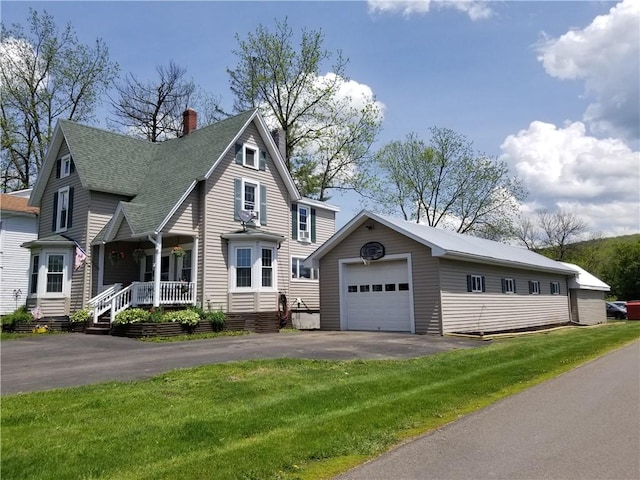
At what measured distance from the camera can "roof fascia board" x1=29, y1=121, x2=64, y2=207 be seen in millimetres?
24562

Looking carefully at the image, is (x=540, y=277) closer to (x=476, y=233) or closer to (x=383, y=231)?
(x=383, y=231)

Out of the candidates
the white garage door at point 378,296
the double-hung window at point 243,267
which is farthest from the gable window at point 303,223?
the white garage door at point 378,296

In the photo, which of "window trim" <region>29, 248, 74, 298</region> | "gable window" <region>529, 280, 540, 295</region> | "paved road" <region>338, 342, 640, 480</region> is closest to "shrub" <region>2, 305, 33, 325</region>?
"window trim" <region>29, 248, 74, 298</region>

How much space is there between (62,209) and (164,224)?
287 inches

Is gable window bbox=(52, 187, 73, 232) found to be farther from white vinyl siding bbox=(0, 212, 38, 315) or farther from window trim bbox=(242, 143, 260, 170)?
window trim bbox=(242, 143, 260, 170)

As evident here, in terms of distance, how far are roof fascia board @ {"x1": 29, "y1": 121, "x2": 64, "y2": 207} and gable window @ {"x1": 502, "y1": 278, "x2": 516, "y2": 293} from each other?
863 inches

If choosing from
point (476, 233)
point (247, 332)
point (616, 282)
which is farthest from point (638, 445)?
point (616, 282)

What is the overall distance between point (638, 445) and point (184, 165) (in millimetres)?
21492

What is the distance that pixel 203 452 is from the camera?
509cm

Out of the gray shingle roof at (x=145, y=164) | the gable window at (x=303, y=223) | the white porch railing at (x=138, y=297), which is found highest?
the gray shingle roof at (x=145, y=164)

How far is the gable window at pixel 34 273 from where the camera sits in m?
22.3

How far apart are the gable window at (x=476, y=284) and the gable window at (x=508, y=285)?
2493mm

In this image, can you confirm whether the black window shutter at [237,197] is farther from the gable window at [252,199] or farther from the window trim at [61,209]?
the window trim at [61,209]

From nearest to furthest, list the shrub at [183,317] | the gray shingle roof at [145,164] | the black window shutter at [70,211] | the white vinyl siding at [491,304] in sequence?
the shrub at [183,317] → the white vinyl siding at [491,304] → the gray shingle roof at [145,164] → the black window shutter at [70,211]
